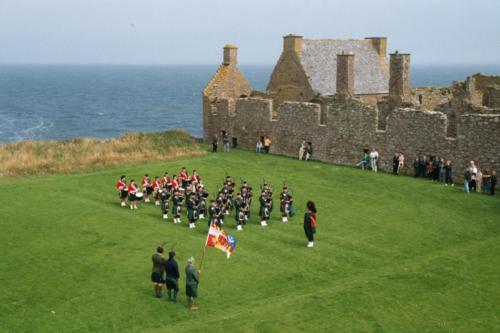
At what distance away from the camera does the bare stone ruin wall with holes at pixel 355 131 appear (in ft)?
99.5

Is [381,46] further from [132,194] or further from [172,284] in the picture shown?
[172,284]

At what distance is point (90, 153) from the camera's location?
122ft

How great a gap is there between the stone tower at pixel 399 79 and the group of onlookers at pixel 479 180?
738cm

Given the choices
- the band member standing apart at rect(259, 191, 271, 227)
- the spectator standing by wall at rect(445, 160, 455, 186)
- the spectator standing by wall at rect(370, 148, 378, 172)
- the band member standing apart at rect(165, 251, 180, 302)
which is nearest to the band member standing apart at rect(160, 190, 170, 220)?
the band member standing apart at rect(259, 191, 271, 227)

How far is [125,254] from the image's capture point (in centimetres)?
2156

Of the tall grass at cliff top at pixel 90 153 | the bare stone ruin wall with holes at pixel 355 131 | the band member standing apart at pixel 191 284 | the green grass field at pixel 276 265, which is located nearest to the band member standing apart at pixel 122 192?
the green grass field at pixel 276 265

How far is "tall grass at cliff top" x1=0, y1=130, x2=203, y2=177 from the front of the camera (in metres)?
34.4

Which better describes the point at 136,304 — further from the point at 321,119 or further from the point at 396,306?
the point at 321,119

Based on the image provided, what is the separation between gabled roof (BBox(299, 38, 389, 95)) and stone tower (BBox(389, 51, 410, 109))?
8.66 meters

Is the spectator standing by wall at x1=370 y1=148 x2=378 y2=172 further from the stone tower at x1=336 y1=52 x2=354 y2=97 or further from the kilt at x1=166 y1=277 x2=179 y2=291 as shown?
the kilt at x1=166 y1=277 x2=179 y2=291

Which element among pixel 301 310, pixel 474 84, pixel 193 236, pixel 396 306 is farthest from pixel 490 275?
pixel 474 84

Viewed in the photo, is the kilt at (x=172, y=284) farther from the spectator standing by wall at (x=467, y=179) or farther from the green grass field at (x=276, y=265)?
the spectator standing by wall at (x=467, y=179)

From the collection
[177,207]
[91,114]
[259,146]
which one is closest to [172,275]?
[177,207]

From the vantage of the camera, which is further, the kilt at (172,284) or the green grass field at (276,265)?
the kilt at (172,284)
